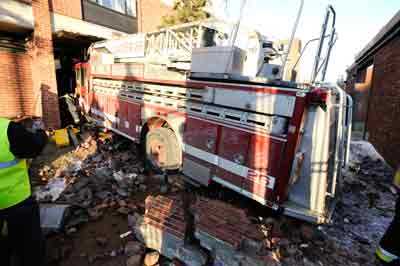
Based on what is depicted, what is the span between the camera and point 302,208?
109 inches

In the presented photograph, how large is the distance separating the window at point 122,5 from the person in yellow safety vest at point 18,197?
342 inches

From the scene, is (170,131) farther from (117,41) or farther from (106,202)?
(117,41)

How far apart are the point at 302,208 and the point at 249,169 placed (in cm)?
77

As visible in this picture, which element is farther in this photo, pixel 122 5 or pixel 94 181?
pixel 122 5

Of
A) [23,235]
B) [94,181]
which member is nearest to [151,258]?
[23,235]

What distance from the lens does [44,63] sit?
7.02 meters

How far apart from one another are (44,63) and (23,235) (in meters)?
6.59

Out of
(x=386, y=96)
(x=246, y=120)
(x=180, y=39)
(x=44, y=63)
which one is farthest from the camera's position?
(x=44, y=63)

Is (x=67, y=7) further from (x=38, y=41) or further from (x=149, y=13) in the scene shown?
(x=149, y=13)

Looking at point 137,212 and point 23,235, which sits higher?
point 23,235

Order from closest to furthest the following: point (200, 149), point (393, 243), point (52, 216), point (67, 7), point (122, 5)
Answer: point (393, 243) < point (52, 216) < point (200, 149) < point (67, 7) < point (122, 5)

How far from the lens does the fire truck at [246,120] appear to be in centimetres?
264

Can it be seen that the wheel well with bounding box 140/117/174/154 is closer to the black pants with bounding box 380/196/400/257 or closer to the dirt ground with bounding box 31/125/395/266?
the dirt ground with bounding box 31/125/395/266

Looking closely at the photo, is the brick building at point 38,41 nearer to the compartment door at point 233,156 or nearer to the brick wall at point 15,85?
the brick wall at point 15,85
